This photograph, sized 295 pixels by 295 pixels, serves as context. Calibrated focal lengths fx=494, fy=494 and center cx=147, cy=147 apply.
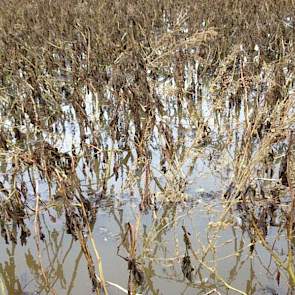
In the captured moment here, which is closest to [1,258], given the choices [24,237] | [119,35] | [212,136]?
[24,237]

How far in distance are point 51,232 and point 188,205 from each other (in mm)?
1041

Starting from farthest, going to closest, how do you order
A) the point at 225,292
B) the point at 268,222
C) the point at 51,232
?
the point at 51,232 → the point at 268,222 → the point at 225,292

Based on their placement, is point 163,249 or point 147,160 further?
point 147,160

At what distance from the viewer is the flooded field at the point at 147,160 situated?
2.97m

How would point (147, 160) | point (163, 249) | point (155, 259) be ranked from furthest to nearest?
point (147, 160) < point (163, 249) < point (155, 259)

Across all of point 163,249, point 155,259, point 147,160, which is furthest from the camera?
point 147,160

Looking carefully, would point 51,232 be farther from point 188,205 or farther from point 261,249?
point 261,249

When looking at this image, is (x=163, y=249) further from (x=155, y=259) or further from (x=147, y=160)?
(x=147, y=160)

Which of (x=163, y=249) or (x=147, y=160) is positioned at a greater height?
(x=147, y=160)

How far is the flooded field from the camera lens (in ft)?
9.73

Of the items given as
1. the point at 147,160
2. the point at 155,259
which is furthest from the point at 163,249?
the point at 147,160

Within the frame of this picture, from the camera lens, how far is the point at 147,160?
348cm

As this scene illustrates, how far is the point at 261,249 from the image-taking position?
314 cm

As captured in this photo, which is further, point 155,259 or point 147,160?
point 147,160
